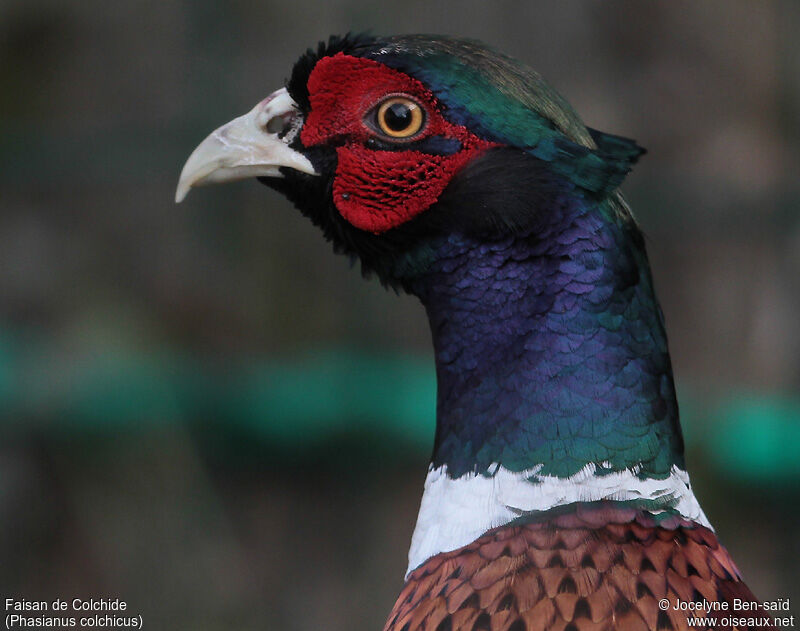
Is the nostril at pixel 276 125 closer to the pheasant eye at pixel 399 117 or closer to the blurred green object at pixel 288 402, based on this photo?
the pheasant eye at pixel 399 117

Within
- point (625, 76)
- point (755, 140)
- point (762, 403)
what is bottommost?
point (762, 403)

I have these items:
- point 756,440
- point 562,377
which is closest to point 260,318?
point 756,440

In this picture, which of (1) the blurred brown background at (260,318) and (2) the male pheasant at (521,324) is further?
(1) the blurred brown background at (260,318)

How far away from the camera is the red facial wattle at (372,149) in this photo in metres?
2.16

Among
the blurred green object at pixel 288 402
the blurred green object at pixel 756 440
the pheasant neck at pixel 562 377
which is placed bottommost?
the blurred green object at pixel 756 440

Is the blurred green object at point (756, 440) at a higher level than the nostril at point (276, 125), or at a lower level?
lower

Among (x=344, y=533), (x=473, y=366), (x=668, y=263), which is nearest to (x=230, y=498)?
(x=344, y=533)

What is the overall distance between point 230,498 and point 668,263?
233 centimetres

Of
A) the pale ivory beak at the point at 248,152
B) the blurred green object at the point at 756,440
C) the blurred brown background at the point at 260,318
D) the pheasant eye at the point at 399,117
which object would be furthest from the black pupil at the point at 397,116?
the blurred green object at the point at 756,440

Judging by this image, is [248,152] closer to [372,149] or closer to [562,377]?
[372,149]

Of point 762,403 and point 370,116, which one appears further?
point 762,403

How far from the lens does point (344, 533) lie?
5.04 meters

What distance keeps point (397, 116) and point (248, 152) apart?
35 cm

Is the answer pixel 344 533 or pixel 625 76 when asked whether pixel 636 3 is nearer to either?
pixel 625 76
